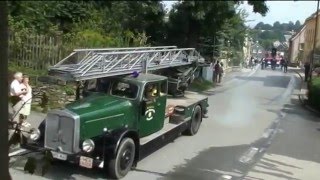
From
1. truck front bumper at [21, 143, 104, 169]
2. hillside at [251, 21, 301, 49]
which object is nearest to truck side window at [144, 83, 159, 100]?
truck front bumper at [21, 143, 104, 169]

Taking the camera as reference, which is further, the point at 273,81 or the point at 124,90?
the point at 273,81

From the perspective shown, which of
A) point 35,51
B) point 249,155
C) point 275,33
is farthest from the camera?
point 275,33

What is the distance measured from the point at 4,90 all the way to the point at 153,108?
6.61 meters

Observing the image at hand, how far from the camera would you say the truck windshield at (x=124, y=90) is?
9.63 metres

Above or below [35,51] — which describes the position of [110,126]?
below

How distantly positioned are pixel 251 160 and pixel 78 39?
1048 centimetres

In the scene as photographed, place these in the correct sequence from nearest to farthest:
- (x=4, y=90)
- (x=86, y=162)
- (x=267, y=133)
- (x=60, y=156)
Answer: (x=4, y=90) → (x=86, y=162) → (x=60, y=156) → (x=267, y=133)

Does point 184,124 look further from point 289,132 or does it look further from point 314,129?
point 314,129

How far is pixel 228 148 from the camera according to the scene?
478 inches

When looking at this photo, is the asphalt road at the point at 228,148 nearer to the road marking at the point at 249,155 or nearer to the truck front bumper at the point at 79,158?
the road marking at the point at 249,155

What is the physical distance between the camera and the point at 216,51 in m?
36.2

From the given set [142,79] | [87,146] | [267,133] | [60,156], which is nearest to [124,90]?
[142,79]

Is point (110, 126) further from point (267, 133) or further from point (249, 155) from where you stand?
point (267, 133)

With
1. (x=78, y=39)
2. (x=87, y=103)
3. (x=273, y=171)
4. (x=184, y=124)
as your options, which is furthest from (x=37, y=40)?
(x=273, y=171)
